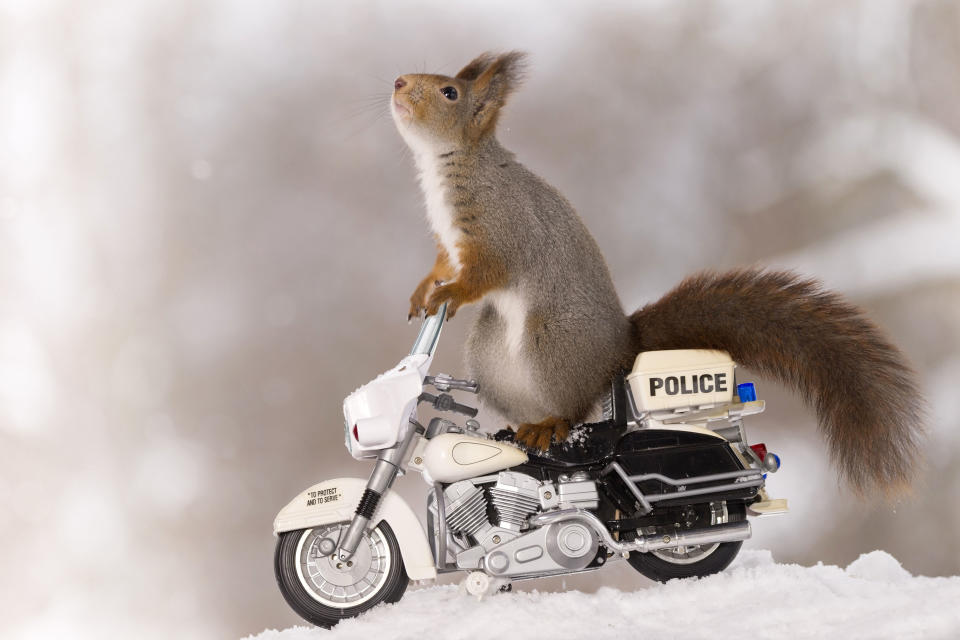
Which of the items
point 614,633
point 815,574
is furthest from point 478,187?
point 815,574

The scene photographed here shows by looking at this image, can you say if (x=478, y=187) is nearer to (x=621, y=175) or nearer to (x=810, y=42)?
(x=621, y=175)

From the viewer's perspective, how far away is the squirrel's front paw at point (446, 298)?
81.5 inches

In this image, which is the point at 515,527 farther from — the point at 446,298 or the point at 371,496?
the point at 446,298

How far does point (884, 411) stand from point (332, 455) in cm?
173

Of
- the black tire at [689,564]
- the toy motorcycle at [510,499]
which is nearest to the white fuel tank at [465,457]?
the toy motorcycle at [510,499]

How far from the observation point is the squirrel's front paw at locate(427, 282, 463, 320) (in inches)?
81.5

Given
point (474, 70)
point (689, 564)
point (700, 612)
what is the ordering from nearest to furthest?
point (700, 612) < point (689, 564) < point (474, 70)

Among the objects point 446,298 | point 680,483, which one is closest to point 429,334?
point 446,298

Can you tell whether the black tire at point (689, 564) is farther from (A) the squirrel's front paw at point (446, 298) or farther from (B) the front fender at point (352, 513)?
(A) the squirrel's front paw at point (446, 298)

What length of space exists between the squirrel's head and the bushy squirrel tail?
0.62 meters

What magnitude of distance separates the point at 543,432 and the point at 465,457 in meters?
0.19

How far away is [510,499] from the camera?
2.06m

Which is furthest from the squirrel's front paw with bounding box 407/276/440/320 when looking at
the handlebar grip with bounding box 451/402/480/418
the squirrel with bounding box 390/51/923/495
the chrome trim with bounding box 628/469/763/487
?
the chrome trim with bounding box 628/469/763/487

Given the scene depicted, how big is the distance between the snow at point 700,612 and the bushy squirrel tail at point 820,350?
235 mm
